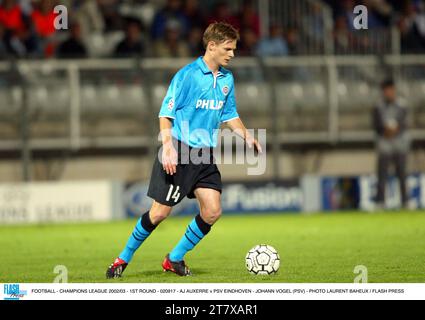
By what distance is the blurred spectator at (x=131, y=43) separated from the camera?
18578 mm

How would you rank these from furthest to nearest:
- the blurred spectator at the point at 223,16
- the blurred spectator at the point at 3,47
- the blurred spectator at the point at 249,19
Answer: the blurred spectator at the point at 249,19, the blurred spectator at the point at 223,16, the blurred spectator at the point at 3,47

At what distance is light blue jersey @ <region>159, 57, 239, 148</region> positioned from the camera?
9156mm

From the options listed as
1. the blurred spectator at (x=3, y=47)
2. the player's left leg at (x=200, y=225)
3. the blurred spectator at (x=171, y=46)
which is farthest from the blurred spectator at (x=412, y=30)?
the player's left leg at (x=200, y=225)

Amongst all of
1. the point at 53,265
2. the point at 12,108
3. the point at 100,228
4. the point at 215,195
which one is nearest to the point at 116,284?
the point at 215,195

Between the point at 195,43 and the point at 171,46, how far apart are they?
0.44 meters

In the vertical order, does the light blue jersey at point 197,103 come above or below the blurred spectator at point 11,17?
below

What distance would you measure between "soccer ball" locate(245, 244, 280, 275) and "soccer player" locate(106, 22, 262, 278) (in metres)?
0.55

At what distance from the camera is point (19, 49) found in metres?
18.1

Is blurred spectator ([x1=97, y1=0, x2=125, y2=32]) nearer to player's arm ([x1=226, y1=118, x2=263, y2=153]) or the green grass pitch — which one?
the green grass pitch

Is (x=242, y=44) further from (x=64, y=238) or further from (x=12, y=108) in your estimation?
(x=64, y=238)

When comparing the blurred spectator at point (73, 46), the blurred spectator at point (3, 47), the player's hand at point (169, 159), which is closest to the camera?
the player's hand at point (169, 159)

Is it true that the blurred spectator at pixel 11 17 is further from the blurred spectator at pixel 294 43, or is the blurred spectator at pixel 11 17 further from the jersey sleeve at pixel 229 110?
the jersey sleeve at pixel 229 110

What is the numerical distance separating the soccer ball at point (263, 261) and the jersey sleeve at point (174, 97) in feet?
4.89

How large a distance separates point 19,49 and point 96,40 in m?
1.53
